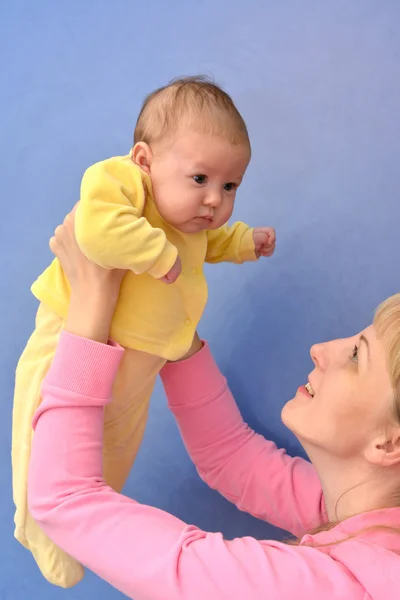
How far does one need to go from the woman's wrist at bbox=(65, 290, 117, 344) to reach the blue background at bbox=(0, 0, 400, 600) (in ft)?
1.62

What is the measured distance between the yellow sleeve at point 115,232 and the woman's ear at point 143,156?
8 cm

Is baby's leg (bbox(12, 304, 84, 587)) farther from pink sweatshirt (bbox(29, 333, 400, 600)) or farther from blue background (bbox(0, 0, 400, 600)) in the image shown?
blue background (bbox(0, 0, 400, 600))

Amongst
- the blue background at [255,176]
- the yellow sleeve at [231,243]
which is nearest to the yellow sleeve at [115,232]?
the yellow sleeve at [231,243]

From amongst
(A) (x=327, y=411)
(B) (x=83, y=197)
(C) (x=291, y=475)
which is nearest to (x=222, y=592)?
(A) (x=327, y=411)

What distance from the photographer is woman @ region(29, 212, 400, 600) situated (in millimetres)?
859

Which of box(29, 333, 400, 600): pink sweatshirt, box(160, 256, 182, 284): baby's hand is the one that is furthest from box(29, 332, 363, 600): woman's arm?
box(160, 256, 182, 284): baby's hand

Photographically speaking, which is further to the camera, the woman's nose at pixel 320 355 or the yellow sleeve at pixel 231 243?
the yellow sleeve at pixel 231 243

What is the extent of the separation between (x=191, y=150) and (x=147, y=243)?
146mm

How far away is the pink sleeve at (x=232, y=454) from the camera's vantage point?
1221 mm

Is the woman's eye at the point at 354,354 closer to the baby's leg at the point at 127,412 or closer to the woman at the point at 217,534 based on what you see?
the woman at the point at 217,534

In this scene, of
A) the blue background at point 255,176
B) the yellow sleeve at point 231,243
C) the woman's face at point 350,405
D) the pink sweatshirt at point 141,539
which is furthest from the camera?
the blue background at point 255,176

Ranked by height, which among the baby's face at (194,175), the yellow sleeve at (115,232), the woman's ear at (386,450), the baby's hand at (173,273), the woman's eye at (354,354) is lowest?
the woman's ear at (386,450)

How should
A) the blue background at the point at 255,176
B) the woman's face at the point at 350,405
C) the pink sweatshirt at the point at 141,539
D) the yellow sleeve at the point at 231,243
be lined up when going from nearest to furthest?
the pink sweatshirt at the point at 141,539 → the woman's face at the point at 350,405 → the yellow sleeve at the point at 231,243 → the blue background at the point at 255,176

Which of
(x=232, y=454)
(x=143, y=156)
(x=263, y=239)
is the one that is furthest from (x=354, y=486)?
(x=143, y=156)
